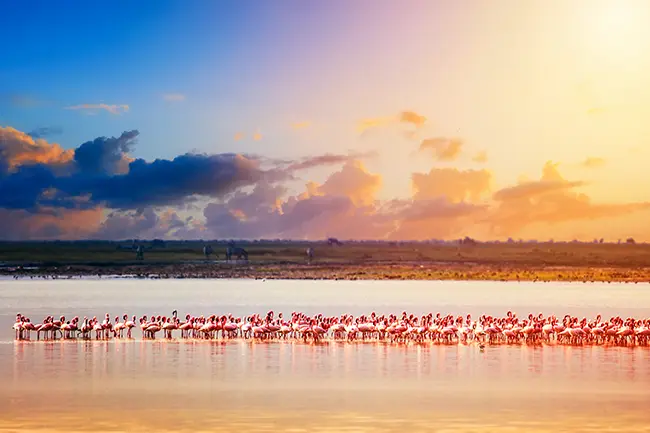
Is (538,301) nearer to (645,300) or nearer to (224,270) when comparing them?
(645,300)

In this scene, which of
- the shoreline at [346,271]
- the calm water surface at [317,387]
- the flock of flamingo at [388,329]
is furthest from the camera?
the shoreline at [346,271]

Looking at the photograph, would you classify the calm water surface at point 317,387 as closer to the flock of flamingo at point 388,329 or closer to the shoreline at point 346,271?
the flock of flamingo at point 388,329

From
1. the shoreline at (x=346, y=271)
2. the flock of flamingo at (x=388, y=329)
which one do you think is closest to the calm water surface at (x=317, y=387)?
the flock of flamingo at (x=388, y=329)

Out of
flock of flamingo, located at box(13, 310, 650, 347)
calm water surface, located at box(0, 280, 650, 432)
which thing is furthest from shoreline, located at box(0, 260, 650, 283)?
calm water surface, located at box(0, 280, 650, 432)

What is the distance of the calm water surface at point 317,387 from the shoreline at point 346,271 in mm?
64914

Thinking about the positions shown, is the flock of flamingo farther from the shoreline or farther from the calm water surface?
the shoreline

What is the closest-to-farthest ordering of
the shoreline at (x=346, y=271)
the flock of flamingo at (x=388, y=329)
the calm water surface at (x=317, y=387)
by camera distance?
the calm water surface at (x=317, y=387) → the flock of flamingo at (x=388, y=329) → the shoreline at (x=346, y=271)

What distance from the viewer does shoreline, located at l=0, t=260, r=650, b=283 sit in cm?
9588

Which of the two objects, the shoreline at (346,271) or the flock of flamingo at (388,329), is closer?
the flock of flamingo at (388,329)

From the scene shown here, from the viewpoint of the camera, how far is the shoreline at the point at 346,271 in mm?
95875

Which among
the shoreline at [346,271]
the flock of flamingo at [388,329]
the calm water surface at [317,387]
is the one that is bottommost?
the calm water surface at [317,387]

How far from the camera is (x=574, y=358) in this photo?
1072 inches

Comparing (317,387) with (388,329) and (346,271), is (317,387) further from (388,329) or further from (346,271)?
(346,271)

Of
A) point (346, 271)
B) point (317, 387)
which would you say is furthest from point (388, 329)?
point (346, 271)
